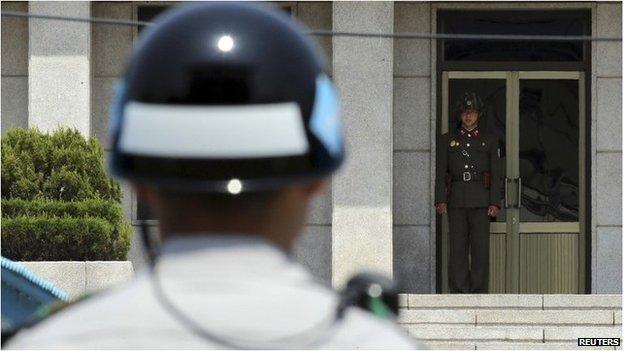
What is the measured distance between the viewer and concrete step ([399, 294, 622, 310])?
640 inches

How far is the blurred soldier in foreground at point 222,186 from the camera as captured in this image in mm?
1390

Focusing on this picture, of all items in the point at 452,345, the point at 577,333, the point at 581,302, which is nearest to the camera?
the point at 452,345

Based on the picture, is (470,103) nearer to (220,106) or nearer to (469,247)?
(469,247)

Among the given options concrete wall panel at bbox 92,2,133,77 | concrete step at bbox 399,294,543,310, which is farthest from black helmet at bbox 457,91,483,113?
concrete wall panel at bbox 92,2,133,77

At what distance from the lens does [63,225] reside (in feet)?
50.3

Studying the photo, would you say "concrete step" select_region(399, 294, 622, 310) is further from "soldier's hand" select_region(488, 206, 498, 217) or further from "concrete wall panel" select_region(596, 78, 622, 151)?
"concrete wall panel" select_region(596, 78, 622, 151)

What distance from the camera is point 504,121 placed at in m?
19.7

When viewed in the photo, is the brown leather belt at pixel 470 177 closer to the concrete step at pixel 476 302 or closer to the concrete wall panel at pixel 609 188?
the concrete wall panel at pixel 609 188

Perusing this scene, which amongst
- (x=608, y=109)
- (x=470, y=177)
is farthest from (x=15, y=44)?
(x=608, y=109)

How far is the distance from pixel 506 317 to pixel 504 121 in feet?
14.2

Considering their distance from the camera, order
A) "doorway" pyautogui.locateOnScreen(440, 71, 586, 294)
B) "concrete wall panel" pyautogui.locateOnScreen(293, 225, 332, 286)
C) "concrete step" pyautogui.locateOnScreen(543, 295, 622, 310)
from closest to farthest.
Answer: "concrete step" pyautogui.locateOnScreen(543, 295, 622, 310), "concrete wall panel" pyautogui.locateOnScreen(293, 225, 332, 286), "doorway" pyautogui.locateOnScreen(440, 71, 586, 294)

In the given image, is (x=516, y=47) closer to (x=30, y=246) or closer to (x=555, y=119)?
(x=555, y=119)

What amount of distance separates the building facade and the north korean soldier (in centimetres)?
65

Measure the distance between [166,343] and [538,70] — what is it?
61.1 feet
